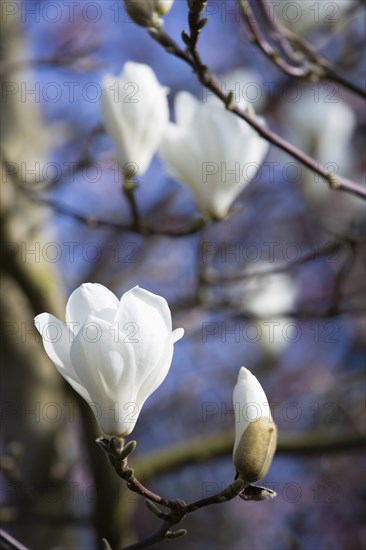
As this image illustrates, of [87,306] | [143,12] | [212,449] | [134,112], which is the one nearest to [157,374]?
[87,306]

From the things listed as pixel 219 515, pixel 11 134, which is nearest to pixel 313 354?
pixel 219 515

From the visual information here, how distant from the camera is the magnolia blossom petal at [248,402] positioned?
768 mm

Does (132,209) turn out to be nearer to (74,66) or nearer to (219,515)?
(74,66)

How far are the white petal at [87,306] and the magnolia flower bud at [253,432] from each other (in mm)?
163

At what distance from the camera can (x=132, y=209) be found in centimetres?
134

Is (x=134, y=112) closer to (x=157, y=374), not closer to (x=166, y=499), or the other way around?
(x=157, y=374)

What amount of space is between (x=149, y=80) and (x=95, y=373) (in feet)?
2.19

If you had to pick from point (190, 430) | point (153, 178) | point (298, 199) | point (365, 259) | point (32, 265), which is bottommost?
point (190, 430)

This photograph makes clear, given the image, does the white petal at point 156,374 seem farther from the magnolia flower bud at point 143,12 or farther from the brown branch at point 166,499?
the magnolia flower bud at point 143,12

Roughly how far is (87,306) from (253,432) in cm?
22

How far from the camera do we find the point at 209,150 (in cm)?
137

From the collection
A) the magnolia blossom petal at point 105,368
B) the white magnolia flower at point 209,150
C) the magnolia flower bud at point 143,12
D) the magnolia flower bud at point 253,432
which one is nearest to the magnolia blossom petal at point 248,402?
the magnolia flower bud at point 253,432

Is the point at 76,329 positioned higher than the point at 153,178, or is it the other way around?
the point at 76,329

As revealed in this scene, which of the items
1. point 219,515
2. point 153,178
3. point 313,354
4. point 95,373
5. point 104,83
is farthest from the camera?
point 313,354
